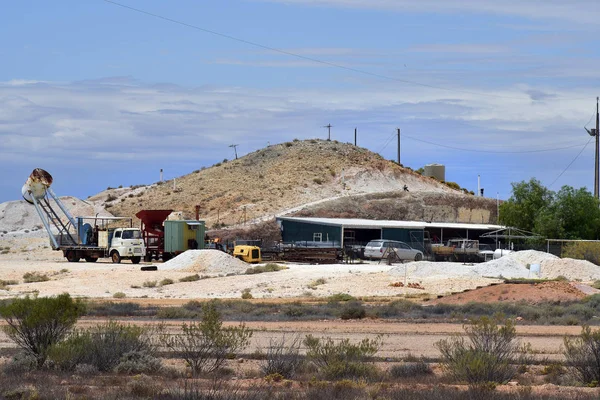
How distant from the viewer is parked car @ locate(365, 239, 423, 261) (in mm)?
62375

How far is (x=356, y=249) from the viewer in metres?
65.6

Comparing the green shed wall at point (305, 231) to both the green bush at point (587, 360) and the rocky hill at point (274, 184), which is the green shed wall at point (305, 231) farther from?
the green bush at point (587, 360)

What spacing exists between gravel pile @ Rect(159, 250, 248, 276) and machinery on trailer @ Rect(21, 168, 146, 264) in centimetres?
670

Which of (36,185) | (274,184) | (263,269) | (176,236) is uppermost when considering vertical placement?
(274,184)

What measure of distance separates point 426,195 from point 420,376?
77882mm

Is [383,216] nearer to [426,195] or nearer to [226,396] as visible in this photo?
[426,195]

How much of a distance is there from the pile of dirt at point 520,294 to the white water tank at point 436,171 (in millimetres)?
80887

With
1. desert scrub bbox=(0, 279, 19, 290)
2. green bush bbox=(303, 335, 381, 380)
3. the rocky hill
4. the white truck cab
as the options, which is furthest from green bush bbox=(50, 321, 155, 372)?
the rocky hill

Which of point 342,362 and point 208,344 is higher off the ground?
point 208,344

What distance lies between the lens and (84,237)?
2547 inches

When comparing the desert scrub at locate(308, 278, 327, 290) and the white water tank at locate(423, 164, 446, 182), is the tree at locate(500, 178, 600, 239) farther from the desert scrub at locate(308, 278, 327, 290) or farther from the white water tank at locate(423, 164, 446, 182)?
the white water tank at locate(423, 164, 446, 182)

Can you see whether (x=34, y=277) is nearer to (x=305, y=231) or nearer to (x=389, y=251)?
(x=389, y=251)

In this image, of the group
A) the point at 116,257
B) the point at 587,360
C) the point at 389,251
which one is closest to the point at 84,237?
the point at 116,257

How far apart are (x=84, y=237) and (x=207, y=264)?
46.5 feet
